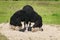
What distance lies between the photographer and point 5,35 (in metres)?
3.59

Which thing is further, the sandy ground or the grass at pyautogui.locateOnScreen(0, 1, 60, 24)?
the grass at pyautogui.locateOnScreen(0, 1, 60, 24)

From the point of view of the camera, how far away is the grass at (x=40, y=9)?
5129 millimetres

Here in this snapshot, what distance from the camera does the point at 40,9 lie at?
5.23 metres

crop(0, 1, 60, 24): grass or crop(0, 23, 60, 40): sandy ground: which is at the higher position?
crop(0, 1, 60, 24): grass

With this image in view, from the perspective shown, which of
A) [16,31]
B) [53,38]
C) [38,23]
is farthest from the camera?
[38,23]

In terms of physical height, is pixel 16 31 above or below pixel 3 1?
below

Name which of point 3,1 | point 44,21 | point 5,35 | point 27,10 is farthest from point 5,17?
point 5,35

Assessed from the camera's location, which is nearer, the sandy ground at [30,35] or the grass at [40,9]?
the sandy ground at [30,35]

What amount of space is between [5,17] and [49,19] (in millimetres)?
Answer: 865

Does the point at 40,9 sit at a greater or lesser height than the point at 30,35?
greater

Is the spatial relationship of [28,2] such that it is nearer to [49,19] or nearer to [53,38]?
[49,19]

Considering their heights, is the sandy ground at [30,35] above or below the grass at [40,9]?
below

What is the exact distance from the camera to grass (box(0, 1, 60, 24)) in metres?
5.13

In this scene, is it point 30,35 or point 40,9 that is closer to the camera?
point 30,35
